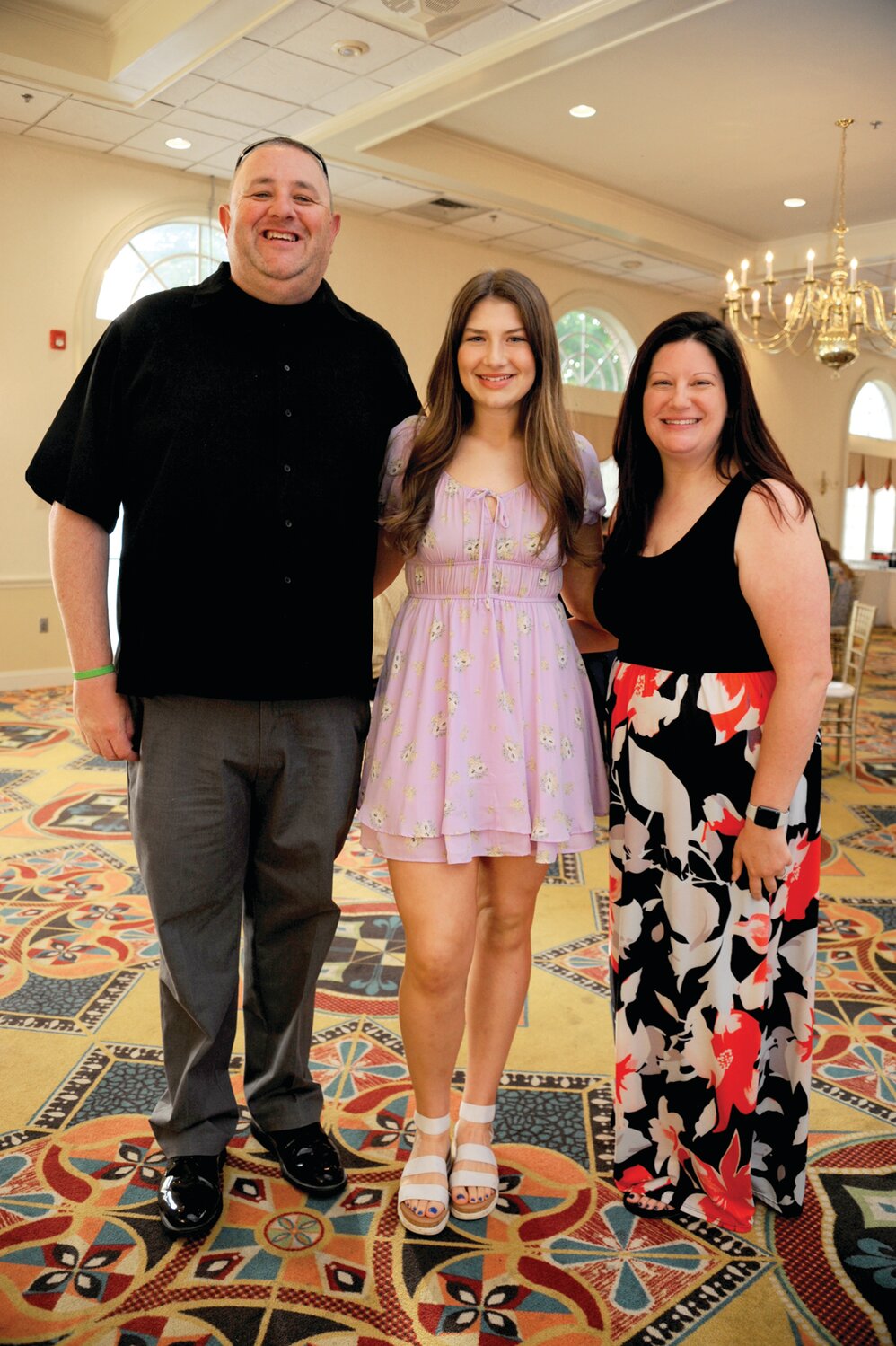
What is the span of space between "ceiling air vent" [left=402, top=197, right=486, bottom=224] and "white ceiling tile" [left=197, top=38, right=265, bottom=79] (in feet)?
9.25

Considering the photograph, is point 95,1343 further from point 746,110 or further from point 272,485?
point 746,110

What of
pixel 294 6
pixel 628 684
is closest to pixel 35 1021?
pixel 628 684

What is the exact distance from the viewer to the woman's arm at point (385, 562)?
6.91ft

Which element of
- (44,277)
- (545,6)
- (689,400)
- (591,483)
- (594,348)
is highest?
(545,6)

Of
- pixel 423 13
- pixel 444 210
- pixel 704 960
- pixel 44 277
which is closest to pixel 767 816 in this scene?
pixel 704 960

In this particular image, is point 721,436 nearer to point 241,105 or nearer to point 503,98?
point 241,105

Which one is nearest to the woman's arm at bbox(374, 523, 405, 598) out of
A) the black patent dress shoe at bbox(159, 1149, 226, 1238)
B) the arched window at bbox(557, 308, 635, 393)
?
the black patent dress shoe at bbox(159, 1149, 226, 1238)

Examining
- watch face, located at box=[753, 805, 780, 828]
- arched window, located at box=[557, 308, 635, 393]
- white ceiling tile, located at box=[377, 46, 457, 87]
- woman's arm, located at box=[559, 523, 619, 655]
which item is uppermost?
white ceiling tile, located at box=[377, 46, 457, 87]

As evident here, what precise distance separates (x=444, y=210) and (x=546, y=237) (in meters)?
1.22

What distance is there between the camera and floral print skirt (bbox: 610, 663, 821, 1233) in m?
1.96

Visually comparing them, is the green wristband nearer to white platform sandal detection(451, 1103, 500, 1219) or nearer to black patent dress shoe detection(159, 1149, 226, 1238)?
black patent dress shoe detection(159, 1149, 226, 1238)

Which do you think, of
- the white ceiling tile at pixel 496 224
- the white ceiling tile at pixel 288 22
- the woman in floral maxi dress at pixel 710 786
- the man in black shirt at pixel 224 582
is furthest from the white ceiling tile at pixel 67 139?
the woman in floral maxi dress at pixel 710 786

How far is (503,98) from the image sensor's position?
23.2 feet

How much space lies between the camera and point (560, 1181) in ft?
7.13
